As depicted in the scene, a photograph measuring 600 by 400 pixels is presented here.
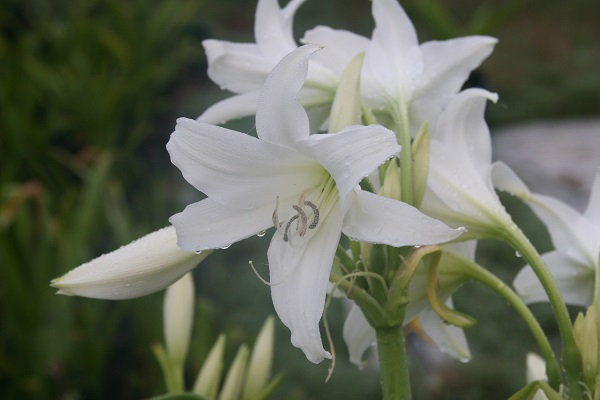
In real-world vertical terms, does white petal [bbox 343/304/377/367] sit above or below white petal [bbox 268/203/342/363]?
below

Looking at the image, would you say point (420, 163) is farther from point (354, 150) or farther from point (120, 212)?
point (120, 212)

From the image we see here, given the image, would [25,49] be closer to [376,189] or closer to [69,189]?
[69,189]

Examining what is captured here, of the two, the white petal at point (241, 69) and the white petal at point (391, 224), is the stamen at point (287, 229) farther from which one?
the white petal at point (241, 69)

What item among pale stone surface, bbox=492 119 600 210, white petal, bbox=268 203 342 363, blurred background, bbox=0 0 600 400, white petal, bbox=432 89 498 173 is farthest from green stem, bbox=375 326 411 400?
pale stone surface, bbox=492 119 600 210

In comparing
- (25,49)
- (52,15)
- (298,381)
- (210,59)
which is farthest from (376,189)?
(52,15)

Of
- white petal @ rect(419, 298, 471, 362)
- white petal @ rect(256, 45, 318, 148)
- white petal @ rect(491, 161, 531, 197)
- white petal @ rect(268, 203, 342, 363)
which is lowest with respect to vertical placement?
white petal @ rect(419, 298, 471, 362)

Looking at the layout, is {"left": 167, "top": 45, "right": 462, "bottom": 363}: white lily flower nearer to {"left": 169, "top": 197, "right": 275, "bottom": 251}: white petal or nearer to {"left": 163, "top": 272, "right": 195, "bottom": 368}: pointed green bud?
{"left": 169, "top": 197, "right": 275, "bottom": 251}: white petal

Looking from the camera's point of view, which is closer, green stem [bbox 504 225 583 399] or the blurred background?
green stem [bbox 504 225 583 399]

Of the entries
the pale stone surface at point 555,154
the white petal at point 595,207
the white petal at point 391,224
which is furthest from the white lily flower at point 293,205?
the pale stone surface at point 555,154
